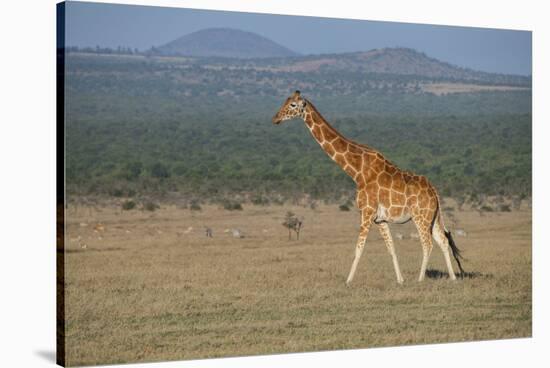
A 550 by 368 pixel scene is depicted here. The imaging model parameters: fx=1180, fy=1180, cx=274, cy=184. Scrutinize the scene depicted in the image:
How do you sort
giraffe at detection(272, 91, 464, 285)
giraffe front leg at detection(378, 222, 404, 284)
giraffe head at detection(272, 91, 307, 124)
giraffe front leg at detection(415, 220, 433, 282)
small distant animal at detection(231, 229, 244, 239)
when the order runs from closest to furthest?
1. small distant animal at detection(231, 229, 244, 239)
2. giraffe head at detection(272, 91, 307, 124)
3. giraffe at detection(272, 91, 464, 285)
4. giraffe front leg at detection(378, 222, 404, 284)
5. giraffe front leg at detection(415, 220, 433, 282)

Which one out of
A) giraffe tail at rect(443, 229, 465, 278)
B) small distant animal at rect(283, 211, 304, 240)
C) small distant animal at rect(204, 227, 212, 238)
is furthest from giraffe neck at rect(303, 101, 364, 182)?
small distant animal at rect(204, 227, 212, 238)

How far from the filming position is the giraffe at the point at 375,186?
13562 millimetres

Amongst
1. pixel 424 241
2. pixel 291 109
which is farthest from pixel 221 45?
pixel 424 241

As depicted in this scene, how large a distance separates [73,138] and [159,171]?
Answer: 1389 mm

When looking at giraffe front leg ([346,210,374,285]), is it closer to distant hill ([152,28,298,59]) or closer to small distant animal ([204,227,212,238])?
small distant animal ([204,227,212,238])

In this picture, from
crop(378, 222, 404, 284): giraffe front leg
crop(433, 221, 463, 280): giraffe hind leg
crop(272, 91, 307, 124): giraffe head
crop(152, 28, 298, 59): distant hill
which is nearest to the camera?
crop(152, 28, 298, 59): distant hill

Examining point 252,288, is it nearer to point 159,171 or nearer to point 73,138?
point 159,171

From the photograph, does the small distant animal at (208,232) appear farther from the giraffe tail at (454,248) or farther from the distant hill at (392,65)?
the giraffe tail at (454,248)

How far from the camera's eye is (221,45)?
13.0m

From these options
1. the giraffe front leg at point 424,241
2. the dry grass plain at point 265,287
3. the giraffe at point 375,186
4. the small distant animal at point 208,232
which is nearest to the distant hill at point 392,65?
the giraffe at point 375,186

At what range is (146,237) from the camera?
42.1 ft

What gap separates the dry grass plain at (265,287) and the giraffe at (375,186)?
13 cm

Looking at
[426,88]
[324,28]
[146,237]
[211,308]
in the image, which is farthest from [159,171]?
[426,88]

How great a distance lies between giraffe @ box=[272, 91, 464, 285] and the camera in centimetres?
1356
